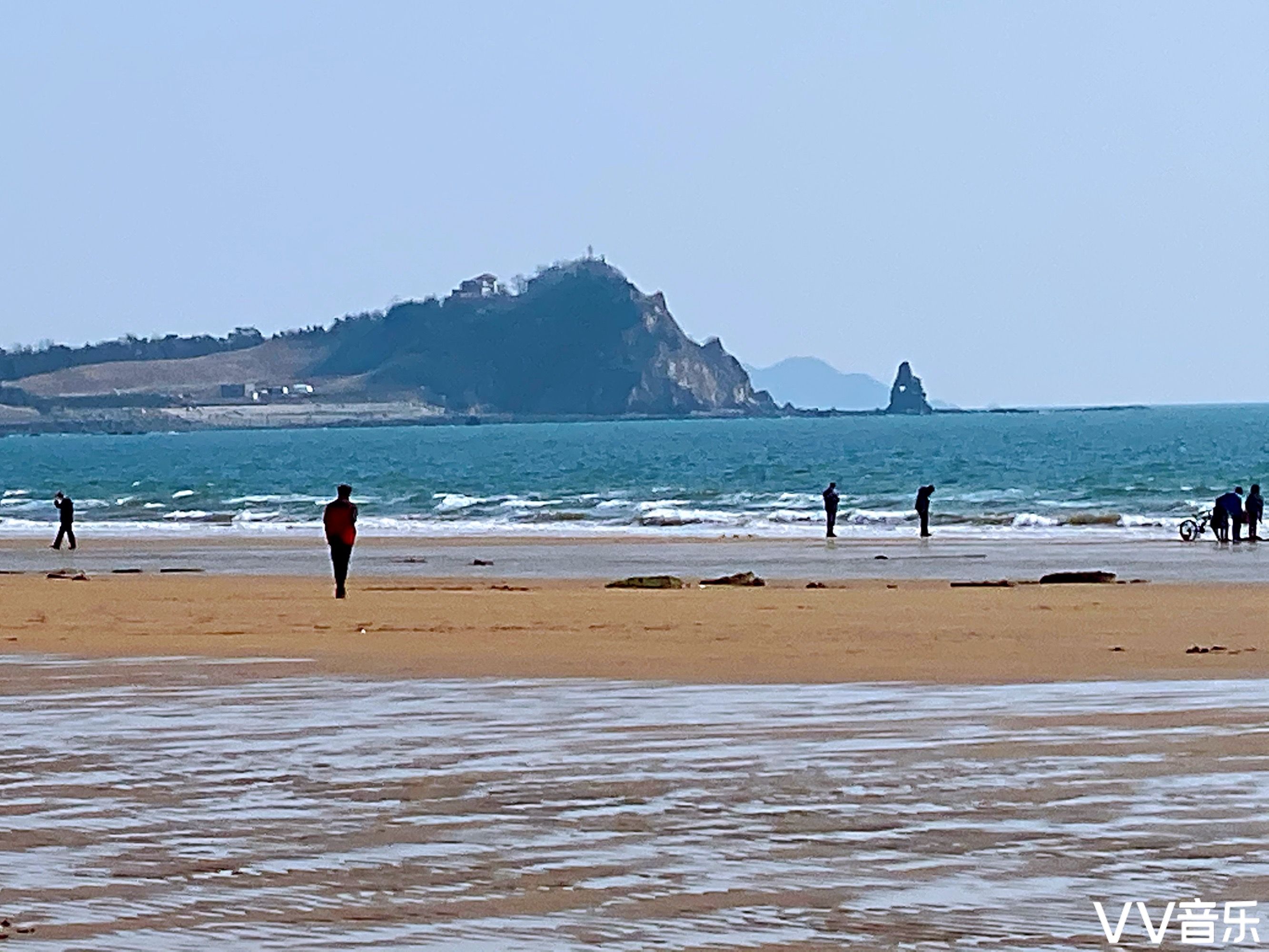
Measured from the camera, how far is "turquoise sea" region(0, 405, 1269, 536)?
54.3 meters

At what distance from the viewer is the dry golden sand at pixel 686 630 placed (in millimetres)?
15625

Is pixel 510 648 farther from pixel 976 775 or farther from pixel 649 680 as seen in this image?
pixel 976 775

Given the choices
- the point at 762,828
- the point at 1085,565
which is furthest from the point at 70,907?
the point at 1085,565

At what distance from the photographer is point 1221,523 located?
4191 centimetres

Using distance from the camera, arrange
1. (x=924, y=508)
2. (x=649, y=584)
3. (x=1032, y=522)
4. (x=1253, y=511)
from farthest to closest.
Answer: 1. (x=1032, y=522)
2. (x=924, y=508)
3. (x=1253, y=511)
4. (x=649, y=584)

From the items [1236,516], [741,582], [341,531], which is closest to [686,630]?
[341,531]

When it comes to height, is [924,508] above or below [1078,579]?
above

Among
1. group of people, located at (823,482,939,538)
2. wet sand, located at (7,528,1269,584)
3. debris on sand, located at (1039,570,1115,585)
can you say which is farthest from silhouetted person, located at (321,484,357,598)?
group of people, located at (823,482,939,538)

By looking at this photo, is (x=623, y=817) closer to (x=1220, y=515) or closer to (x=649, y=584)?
(x=649, y=584)

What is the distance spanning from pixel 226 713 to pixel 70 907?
5.43 metres

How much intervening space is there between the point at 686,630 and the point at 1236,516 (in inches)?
1005

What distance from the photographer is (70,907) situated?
7293mm

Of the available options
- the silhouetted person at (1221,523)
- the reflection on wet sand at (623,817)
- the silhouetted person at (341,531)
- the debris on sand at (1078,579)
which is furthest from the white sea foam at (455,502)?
the reflection on wet sand at (623,817)

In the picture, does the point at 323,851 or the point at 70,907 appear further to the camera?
the point at 323,851
